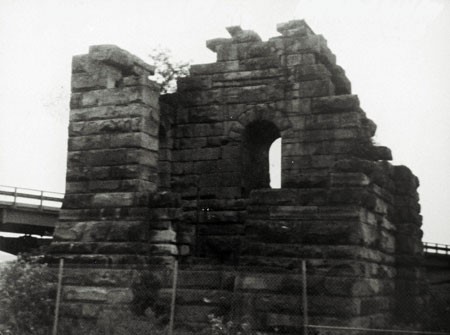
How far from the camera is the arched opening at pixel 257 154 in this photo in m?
14.4

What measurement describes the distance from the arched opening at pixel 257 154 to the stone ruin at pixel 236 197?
36 millimetres

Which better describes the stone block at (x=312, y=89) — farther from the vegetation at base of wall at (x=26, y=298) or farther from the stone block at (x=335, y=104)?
the vegetation at base of wall at (x=26, y=298)

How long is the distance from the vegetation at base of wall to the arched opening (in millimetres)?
4669

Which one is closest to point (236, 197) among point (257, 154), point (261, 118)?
point (257, 154)

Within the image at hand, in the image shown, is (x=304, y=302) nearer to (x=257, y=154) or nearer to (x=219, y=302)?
(x=219, y=302)

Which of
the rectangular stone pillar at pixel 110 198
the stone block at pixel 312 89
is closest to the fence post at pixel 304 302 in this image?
the rectangular stone pillar at pixel 110 198

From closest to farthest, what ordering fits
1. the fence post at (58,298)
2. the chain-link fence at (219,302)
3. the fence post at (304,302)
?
the fence post at (304,302) < the chain-link fence at (219,302) < the fence post at (58,298)

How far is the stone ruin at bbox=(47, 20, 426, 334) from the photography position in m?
11.1

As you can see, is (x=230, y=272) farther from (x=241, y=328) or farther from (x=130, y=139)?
(x=130, y=139)

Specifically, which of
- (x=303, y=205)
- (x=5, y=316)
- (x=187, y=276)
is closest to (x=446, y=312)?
(x=303, y=205)

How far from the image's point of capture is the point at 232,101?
47.3 feet

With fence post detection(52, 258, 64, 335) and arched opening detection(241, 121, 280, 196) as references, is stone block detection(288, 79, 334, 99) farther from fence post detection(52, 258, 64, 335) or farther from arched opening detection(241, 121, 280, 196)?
fence post detection(52, 258, 64, 335)

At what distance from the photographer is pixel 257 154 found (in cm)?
1492

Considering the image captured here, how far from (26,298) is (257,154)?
235 inches
